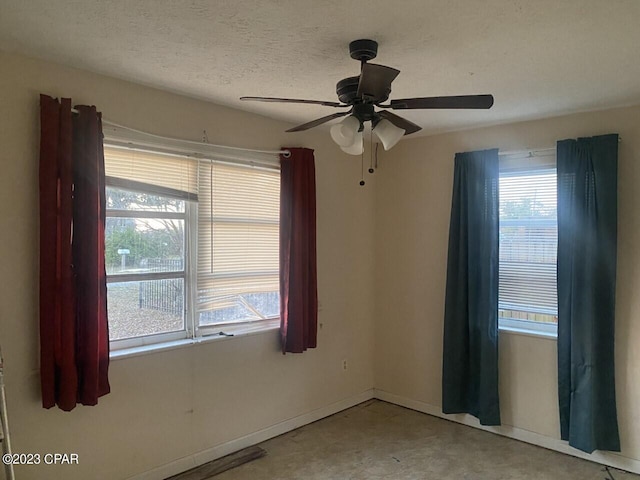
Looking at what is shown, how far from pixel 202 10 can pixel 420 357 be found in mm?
3446

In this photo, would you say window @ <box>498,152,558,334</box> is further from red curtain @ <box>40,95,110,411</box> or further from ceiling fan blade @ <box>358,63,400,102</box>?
red curtain @ <box>40,95,110,411</box>

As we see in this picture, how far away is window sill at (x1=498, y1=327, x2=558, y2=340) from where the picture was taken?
3545 millimetres

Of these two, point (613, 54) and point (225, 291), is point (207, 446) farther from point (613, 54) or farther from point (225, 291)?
point (613, 54)

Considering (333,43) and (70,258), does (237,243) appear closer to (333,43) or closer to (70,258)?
(70,258)

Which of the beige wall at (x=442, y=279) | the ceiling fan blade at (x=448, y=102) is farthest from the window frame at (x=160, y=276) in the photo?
the beige wall at (x=442, y=279)

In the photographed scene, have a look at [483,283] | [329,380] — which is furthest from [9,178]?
[483,283]

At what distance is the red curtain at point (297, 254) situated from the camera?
3.64 metres

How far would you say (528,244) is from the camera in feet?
12.1

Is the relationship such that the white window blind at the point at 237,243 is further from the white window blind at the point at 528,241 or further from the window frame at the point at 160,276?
the white window blind at the point at 528,241

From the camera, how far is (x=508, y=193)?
377 cm

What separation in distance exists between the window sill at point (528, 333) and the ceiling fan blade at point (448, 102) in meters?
2.23

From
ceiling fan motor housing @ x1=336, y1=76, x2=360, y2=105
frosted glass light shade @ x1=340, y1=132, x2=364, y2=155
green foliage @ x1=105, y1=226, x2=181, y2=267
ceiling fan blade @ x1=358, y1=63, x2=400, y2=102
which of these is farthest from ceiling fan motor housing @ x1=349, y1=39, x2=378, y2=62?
green foliage @ x1=105, y1=226, x2=181, y2=267

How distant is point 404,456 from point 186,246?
86.0 inches

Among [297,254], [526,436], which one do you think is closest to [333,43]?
[297,254]
